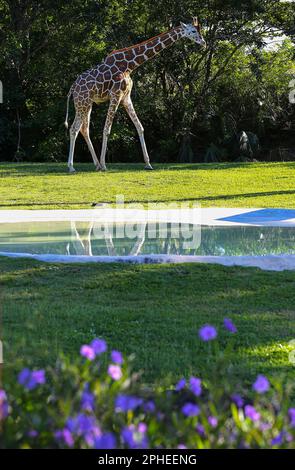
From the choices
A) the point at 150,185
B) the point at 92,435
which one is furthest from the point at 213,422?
the point at 150,185

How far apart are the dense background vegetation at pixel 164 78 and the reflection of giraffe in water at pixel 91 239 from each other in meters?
11.4

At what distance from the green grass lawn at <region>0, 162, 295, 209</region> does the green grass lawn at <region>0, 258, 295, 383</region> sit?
4687 millimetres

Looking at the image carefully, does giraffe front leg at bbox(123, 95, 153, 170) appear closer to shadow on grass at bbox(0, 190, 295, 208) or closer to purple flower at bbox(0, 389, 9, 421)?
shadow on grass at bbox(0, 190, 295, 208)

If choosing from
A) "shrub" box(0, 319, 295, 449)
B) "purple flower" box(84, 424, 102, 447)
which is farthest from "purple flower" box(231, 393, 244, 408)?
"purple flower" box(84, 424, 102, 447)

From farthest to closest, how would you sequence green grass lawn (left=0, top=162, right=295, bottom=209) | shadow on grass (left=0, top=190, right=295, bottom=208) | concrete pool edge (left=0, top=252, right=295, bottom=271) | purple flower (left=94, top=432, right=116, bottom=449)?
green grass lawn (left=0, top=162, right=295, bottom=209)
shadow on grass (left=0, top=190, right=295, bottom=208)
concrete pool edge (left=0, top=252, right=295, bottom=271)
purple flower (left=94, top=432, right=116, bottom=449)

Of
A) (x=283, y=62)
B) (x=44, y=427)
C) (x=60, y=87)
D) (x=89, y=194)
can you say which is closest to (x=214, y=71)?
(x=283, y=62)

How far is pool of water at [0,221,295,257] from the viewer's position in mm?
6684

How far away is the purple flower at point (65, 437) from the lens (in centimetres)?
168

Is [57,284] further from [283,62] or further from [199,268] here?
[283,62]

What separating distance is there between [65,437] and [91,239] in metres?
5.61

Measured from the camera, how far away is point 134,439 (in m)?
1.73

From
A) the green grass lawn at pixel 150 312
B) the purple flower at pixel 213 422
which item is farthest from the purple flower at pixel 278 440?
the green grass lawn at pixel 150 312

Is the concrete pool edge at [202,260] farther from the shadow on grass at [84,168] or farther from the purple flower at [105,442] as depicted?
the shadow on grass at [84,168]

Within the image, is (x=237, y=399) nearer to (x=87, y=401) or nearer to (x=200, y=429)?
(x=200, y=429)
